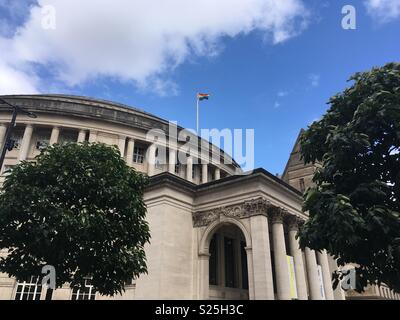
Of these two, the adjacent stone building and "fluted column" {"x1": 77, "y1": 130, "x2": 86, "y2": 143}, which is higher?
"fluted column" {"x1": 77, "y1": 130, "x2": 86, "y2": 143}

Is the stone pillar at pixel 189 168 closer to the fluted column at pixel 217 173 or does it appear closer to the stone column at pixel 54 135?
the fluted column at pixel 217 173

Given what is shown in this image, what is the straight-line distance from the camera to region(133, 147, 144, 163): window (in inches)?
1527

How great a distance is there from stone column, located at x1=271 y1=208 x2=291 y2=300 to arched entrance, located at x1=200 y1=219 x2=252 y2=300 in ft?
8.48

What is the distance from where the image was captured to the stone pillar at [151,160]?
123ft

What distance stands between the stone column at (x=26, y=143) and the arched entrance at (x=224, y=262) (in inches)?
803

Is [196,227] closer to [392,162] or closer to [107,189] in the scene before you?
[107,189]

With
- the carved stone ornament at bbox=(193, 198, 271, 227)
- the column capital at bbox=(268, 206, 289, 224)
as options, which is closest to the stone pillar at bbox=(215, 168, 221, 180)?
the carved stone ornament at bbox=(193, 198, 271, 227)

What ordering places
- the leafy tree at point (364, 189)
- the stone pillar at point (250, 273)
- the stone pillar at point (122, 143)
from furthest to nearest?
1. the stone pillar at point (122, 143)
2. the stone pillar at point (250, 273)
3. the leafy tree at point (364, 189)

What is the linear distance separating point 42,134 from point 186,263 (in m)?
22.1

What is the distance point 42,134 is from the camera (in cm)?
3678

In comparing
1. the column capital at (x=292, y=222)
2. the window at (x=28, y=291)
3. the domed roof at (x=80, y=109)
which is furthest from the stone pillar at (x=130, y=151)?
the column capital at (x=292, y=222)

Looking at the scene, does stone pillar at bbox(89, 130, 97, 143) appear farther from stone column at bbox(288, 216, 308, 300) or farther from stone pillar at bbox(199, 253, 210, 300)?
stone column at bbox(288, 216, 308, 300)

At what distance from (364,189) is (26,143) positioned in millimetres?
33568
